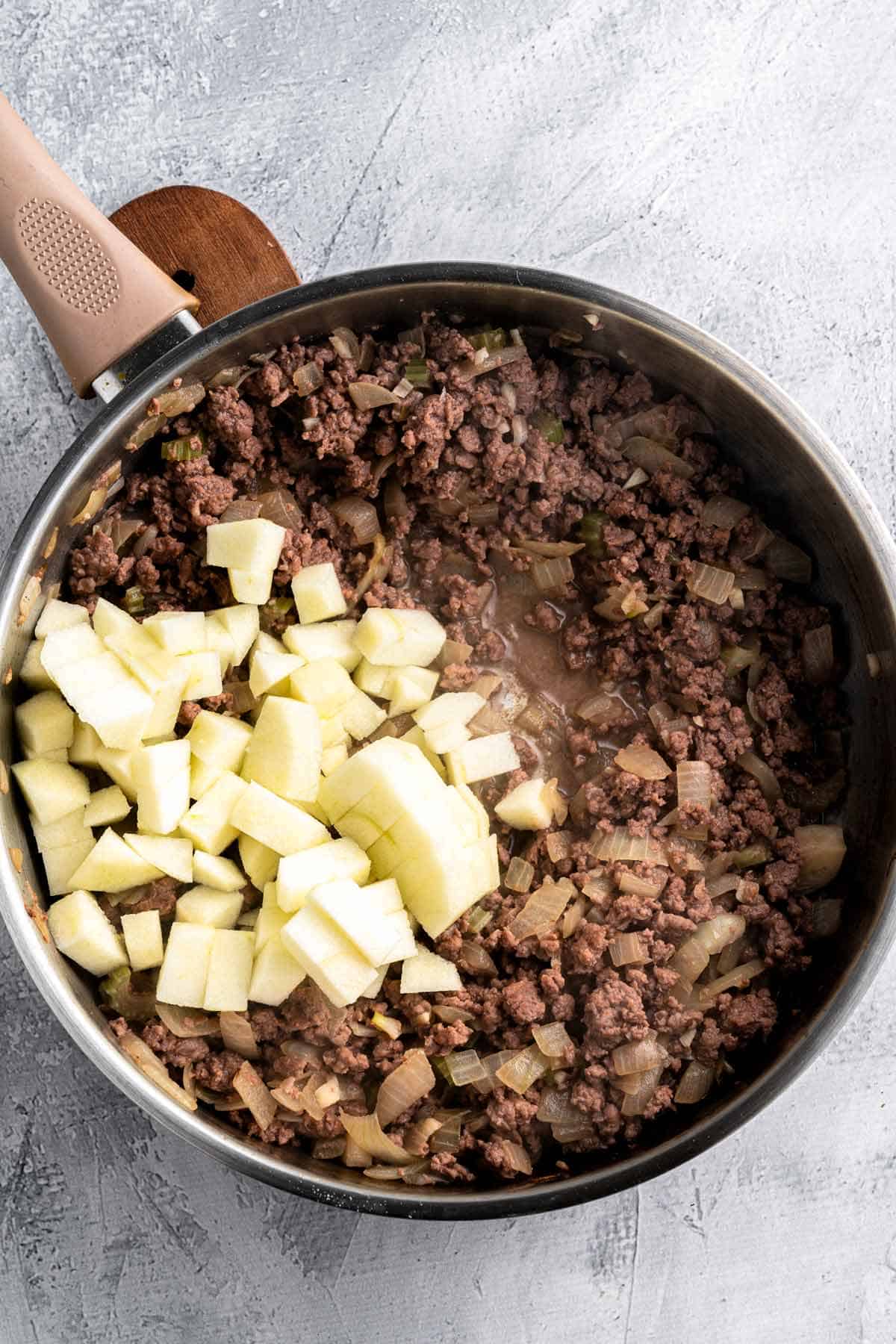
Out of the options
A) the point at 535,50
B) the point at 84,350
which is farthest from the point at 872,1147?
the point at 535,50

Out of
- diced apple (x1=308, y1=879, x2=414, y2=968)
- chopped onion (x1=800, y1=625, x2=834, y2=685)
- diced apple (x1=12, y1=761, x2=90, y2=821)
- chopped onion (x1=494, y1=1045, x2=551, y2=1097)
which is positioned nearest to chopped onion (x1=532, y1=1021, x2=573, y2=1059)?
chopped onion (x1=494, y1=1045, x2=551, y2=1097)

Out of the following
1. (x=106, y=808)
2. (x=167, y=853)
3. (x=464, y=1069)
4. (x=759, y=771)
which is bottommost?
(x=464, y=1069)

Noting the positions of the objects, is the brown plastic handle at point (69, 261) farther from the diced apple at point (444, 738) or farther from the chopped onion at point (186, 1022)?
the chopped onion at point (186, 1022)

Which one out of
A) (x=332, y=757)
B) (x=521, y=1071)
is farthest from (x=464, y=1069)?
(x=332, y=757)

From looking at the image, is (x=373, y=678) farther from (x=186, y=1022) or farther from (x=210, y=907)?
(x=186, y=1022)

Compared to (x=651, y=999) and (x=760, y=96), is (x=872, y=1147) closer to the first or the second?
(x=651, y=999)

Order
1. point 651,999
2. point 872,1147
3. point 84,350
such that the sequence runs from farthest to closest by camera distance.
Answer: point 872,1147
point 651,999
point 84,350
